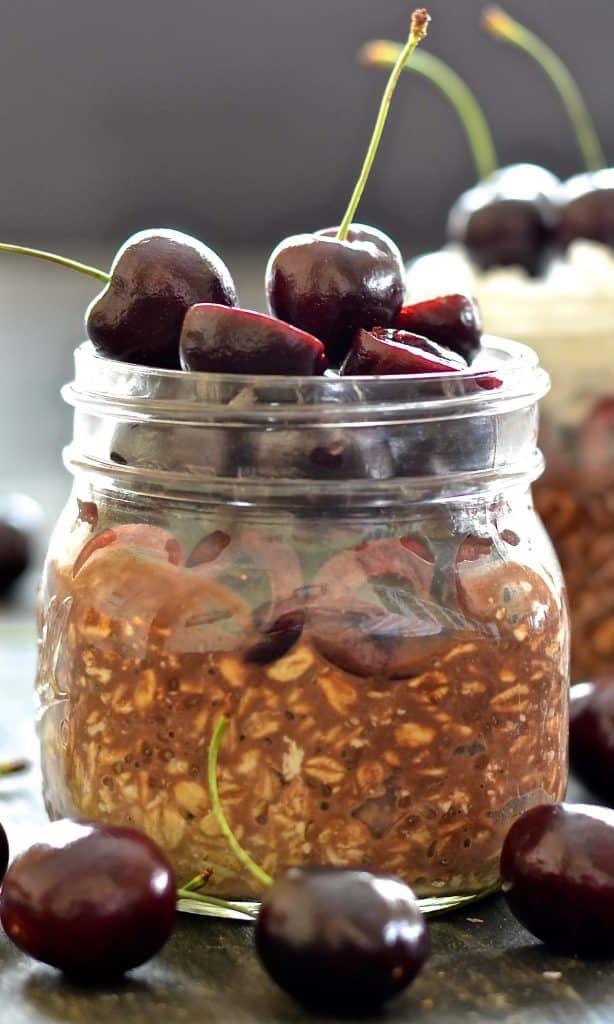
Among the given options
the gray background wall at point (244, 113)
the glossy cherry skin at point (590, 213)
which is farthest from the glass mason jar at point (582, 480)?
the gray background wall at point (244, 113)

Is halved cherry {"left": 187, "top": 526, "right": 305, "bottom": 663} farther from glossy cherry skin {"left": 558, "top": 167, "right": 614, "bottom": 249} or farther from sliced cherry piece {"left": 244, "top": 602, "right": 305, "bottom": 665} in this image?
glossy cherry skin {"left": 558, "top": 167, "right": 614, "bottom": 249}

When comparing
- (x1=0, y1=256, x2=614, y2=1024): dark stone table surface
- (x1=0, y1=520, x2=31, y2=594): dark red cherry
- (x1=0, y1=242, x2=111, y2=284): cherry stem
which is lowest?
(x1=0, y1=520, x2=31, y2=594): dark red cherry

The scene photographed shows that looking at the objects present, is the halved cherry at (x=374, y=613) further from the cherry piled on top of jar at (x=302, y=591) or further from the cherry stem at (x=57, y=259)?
the cherry stem at (x=57, y=259)

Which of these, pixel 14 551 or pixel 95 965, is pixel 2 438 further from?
pixel 95 965

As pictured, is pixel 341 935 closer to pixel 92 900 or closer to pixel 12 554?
pixel 92 900

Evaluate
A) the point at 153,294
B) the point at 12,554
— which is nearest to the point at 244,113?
the point at 12,554

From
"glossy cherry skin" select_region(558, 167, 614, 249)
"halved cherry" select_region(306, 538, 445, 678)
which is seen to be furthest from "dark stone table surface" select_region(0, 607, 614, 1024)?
"glossy cherry skin" select_region(558, 167, 614, 249)
